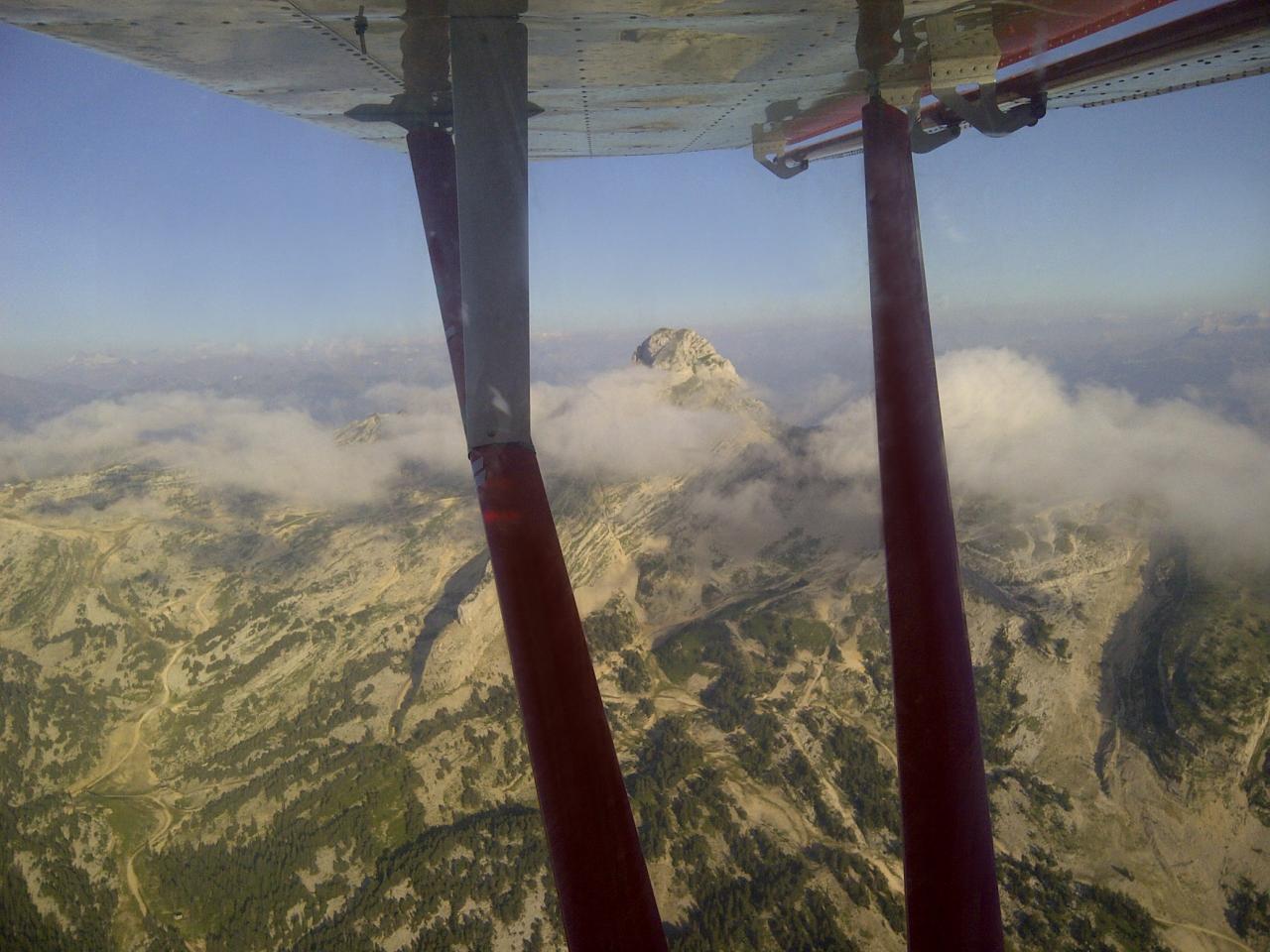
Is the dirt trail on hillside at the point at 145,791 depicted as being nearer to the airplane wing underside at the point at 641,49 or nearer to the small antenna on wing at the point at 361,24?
the airplane wing underside at the point at 641,49

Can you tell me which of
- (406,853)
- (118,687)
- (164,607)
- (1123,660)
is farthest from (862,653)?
(164,607)

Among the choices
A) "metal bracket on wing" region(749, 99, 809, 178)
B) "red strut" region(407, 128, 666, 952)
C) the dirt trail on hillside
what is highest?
"metal bracket on wing" region(749, 99, 809, 178)

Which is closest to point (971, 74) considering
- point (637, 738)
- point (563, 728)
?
point (563, 728)

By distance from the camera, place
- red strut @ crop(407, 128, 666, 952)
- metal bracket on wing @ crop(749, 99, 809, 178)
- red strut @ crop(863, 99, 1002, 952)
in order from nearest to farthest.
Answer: red strut @ crop(407, 128, 666, 952), red strut @ crop(863, 99, 1002, 952), metal bracket on wing @ crop(749, 99, 809, 178)

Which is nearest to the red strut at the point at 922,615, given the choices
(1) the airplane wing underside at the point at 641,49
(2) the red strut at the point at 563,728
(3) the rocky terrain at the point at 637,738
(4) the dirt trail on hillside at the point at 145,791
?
Result: (1) the airplane wing underside at the point at 641,49

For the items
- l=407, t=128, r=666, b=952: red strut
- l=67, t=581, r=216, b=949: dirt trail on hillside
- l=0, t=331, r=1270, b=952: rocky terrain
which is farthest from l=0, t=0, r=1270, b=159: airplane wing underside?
l=67, t=581, r=216, b=949: dirt trail on hillside

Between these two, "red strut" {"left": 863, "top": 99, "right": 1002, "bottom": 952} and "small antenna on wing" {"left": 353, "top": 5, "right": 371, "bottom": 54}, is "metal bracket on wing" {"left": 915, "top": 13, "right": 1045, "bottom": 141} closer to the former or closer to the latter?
"red strut" {"left": 863, "top": 99, "right": 1002, "bottom": 952}
